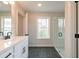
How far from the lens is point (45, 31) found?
760 cm

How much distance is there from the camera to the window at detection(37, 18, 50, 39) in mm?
7574

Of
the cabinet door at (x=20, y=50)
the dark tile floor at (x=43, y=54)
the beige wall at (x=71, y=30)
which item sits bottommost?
the dark tile floor at (x=43, y=54)

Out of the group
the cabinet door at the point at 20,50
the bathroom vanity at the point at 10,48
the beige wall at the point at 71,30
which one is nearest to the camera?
the bathroom vanity at the point at 10,48

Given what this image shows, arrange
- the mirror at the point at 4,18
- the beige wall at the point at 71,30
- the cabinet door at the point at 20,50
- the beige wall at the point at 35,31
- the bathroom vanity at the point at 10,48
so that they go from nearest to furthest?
the bathroom vanity at the point at 10,48 → the cabinet door at the point at 20,50 → the beige wall at the point at 71,30 → the mirror at the point at 4,18 → the beige wall at the point at 35,31

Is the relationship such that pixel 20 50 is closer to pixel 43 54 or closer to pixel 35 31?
pixel 43 54

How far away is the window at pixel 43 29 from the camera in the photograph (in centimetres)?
757

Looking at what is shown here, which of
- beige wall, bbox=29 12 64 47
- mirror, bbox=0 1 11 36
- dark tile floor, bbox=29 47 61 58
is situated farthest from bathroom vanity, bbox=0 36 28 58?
beige wall, bbox=29 12 64 47

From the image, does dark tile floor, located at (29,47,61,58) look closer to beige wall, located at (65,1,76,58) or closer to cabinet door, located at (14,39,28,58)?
cabinet door, located at (14,39,28,58)

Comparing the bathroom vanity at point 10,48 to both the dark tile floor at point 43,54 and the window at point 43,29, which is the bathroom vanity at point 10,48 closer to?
the dark tile floor at point 43,54

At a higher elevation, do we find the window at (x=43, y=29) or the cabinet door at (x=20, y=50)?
the window at (x=43, y=29)

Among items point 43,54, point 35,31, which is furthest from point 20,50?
point 35,31

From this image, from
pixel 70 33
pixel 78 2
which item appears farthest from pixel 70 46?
pixel 78 2

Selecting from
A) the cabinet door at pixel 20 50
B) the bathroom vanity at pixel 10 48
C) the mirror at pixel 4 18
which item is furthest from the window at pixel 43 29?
the bathroom vanity at pixel 10 48

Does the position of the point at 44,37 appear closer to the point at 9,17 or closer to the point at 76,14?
the point at 9,17
